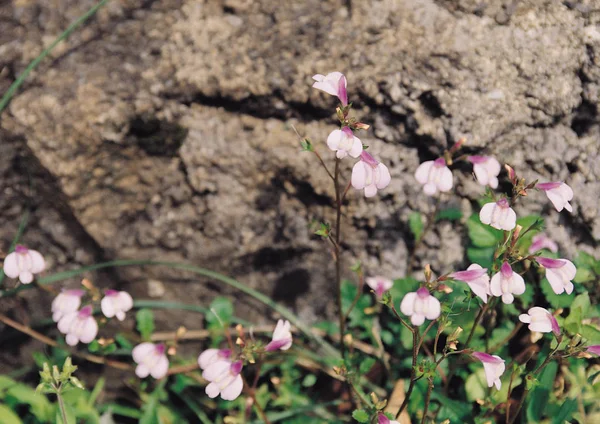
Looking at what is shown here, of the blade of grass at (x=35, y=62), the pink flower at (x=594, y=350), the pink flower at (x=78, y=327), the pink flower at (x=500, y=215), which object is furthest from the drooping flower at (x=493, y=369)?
the blade of grass at (x=35, y=62)

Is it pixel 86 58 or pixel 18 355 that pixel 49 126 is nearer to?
pixel 86 58

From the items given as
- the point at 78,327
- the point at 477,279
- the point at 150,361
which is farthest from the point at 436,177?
the point at 78,327

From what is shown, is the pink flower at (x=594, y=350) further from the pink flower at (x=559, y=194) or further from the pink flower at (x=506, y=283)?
the pink flower at (x=559, y=194)

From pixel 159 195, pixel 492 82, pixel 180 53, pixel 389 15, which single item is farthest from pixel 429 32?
pixel 159 195

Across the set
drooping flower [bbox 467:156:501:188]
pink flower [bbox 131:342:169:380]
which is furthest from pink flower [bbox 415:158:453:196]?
pink flower [bbox 131:342:169:380]

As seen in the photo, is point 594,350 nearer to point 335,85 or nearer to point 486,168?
point 486,168

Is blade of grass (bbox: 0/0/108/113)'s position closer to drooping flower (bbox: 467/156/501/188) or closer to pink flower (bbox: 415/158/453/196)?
pink flower (bbox: 415/158/453/196)
